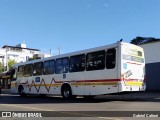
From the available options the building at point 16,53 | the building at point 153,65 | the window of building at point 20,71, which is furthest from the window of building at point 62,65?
the building at point 16,53

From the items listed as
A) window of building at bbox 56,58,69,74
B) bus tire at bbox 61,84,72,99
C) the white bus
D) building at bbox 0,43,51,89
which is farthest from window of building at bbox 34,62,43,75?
building at bbox 0,43,51,89

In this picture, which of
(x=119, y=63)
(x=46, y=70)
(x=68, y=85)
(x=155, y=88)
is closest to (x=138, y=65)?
(x=119, y=63)

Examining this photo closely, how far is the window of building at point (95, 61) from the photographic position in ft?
64.7

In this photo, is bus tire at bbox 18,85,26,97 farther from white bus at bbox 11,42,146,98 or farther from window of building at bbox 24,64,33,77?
white bus at bbox 11,42,146,98

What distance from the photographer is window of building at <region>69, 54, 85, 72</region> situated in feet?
70.4

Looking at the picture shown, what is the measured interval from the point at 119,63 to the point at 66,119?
7.13 m

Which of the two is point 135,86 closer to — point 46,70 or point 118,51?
point 118,51

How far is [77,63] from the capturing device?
72.0 feet

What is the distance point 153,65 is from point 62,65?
1122 cm

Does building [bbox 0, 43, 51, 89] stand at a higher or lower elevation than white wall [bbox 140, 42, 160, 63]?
higher

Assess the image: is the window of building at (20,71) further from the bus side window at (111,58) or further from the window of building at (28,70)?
the bus side window at (111,58)

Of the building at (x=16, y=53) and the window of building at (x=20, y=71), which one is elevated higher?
the building at (x=16, y=53)

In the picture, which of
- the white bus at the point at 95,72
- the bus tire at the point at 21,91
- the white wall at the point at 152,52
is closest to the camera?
the white bus at the point at 95,72

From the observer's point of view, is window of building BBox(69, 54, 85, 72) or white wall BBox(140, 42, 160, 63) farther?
white wall BBox(140, 42, 160, 63)
